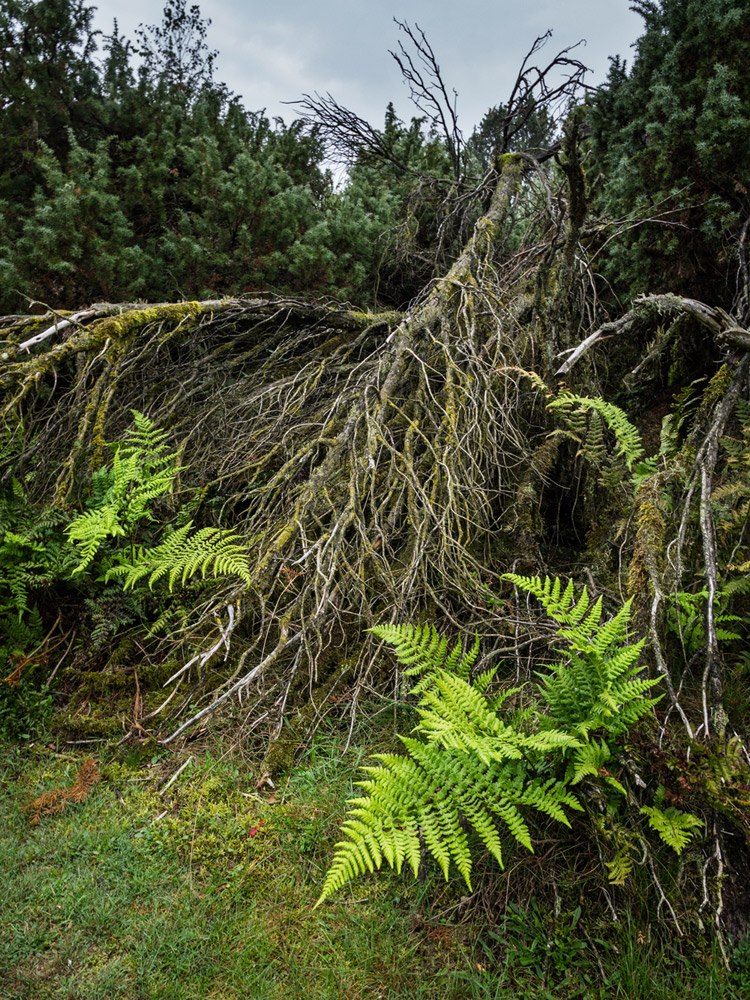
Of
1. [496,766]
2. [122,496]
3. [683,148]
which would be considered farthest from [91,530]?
[683,148]

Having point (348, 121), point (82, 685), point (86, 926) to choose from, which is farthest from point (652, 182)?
point (86, 926)

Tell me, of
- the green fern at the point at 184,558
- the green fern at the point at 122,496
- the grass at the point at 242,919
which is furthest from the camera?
the green fern at the point at 122,496

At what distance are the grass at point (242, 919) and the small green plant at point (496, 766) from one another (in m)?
0.22

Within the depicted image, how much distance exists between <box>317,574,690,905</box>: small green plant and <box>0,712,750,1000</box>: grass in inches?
8.8

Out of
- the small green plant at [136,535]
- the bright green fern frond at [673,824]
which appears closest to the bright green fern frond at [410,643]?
the small green plant at [136,535]

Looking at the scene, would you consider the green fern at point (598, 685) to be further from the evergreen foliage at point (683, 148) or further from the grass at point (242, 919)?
the evergreen foliage at point (683, 148)

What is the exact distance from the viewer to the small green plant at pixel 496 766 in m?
1.82

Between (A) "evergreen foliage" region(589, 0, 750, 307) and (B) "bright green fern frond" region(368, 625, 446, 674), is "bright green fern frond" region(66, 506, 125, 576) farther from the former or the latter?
(A) "evergreen foliage" region(589, 0, 750, 307)

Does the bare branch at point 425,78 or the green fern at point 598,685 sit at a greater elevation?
the bare branch at point 425,78

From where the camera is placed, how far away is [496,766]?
2016mm

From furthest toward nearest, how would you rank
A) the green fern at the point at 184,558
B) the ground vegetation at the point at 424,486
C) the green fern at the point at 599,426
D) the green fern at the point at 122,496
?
the green fern at the point at 599,426 < the green fern at the point at 122,496 < the green fern at the point at 184,558 < the ground vegetation at the point at 424,486

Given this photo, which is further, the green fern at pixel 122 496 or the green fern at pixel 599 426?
the green fern at pixel 599 426

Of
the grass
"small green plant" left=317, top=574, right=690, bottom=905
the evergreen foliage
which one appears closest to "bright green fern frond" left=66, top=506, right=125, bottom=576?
the grass

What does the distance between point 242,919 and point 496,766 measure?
103cm
